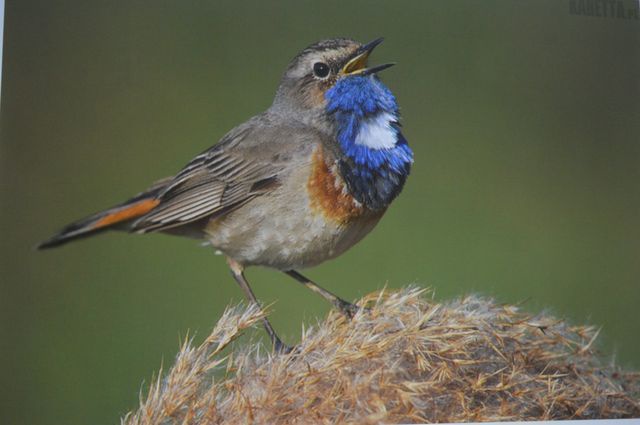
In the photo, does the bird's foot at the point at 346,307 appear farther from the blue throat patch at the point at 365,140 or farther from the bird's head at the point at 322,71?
the bird's head at the point at 322,71

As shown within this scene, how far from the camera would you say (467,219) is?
9.23 ft

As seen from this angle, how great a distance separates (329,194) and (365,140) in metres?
0.24

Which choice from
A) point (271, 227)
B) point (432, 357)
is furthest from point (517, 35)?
point (432, 357)

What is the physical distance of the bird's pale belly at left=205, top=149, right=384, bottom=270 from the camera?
2.32m

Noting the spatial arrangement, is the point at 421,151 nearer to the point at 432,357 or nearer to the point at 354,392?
the point at 432,357

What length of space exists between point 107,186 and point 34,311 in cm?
45

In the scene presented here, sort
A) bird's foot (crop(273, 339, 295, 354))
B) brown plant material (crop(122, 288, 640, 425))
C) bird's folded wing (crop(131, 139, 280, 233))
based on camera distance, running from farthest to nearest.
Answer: bird's folded wing (crop(131, 139, 280, 233))
bird's foot (crop(273, 339, 295, 354))
brown plant material (crop(122, 288, 640, 425))

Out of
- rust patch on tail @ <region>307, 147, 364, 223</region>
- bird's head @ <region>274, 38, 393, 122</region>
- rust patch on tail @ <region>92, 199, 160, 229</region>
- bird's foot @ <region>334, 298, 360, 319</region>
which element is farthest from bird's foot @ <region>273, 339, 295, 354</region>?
bird's head @ <region>274, 38, 393, 122</region>

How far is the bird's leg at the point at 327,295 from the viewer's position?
7.91ft

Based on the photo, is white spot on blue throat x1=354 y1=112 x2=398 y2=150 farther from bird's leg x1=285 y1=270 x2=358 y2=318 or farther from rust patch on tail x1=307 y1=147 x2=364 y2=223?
bird's leg x1=285 y1=270 x2=358 y2=318

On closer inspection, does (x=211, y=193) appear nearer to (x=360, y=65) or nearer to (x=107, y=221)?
(x=107, y=221)

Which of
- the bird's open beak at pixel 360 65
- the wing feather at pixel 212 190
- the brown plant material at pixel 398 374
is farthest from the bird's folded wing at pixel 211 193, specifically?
the brown plant material at pixel 398 374

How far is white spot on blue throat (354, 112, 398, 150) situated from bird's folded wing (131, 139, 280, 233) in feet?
1.01

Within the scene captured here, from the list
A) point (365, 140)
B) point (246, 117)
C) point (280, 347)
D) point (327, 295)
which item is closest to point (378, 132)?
point (365, 140)
